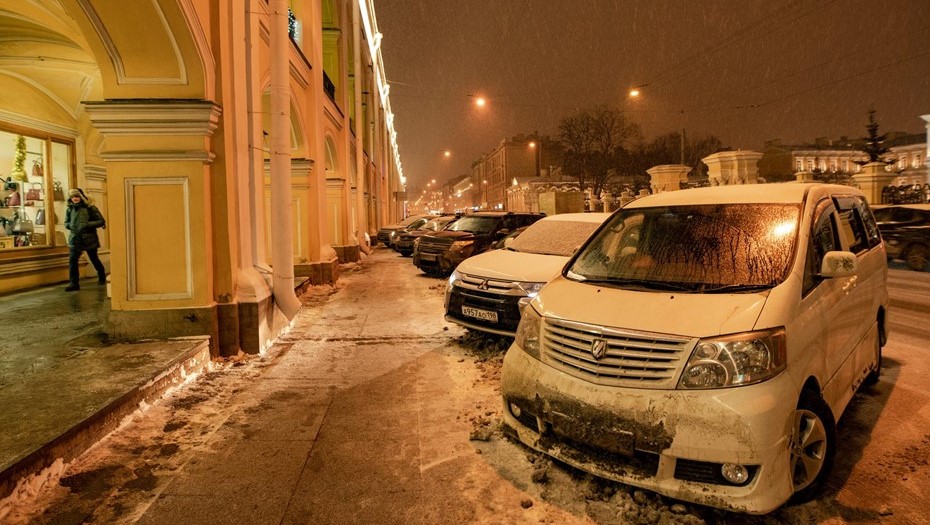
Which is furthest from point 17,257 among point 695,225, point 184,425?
point 695,225

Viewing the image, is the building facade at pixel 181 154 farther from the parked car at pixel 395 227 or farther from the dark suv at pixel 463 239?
the parked car at pixel 395 227

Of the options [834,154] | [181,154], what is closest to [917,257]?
[181,154]

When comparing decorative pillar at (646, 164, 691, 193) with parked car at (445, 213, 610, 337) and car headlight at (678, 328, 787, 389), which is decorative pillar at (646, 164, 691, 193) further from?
car headlight at (678, 328, 787, 389)

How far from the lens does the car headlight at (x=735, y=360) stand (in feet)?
8.81

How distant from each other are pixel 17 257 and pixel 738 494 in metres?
11.4

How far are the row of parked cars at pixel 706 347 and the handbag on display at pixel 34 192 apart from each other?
10.9 meters

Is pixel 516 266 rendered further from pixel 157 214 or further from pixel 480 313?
pixel 157 214

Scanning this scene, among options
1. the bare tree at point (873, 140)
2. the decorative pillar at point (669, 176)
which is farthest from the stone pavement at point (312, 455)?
the bare tree at point (873, 140)

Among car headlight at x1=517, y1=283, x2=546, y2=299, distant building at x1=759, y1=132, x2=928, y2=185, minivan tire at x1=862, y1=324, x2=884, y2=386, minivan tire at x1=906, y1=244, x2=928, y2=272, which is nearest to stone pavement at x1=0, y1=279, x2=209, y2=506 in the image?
car headlight at x1=517, y1=283, x2=546, y2=299

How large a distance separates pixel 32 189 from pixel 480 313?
31.1 feet

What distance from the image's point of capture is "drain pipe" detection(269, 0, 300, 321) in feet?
22.1

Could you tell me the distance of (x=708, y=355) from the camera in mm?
2740

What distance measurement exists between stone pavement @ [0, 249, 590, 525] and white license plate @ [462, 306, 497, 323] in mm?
496

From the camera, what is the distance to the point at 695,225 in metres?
3.92
